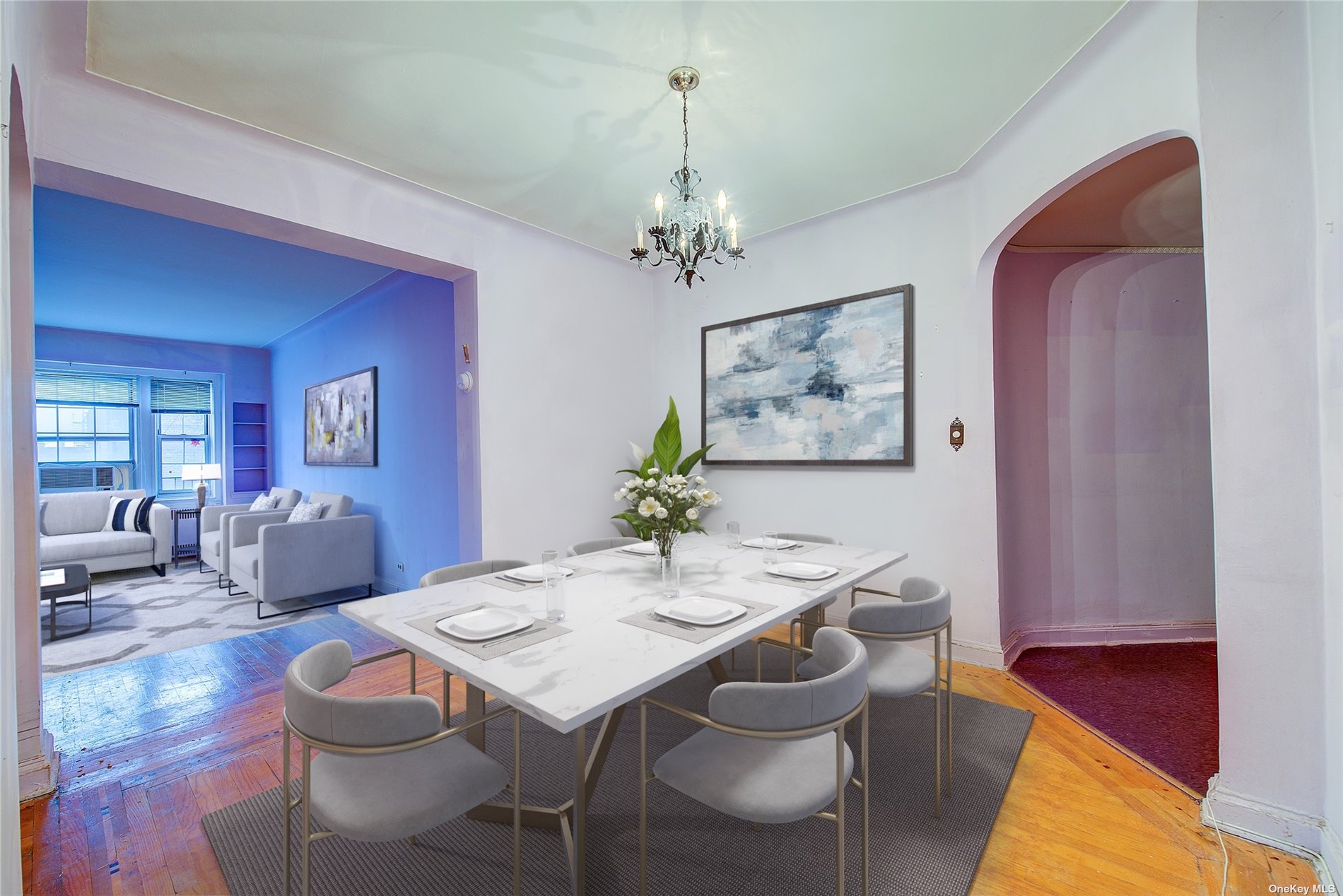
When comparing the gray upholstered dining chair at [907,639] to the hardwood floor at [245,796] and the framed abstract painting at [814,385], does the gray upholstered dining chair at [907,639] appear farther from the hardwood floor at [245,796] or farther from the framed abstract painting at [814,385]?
the framed abstract painting at [814,385]

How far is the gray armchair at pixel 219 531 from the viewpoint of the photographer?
16.4ft

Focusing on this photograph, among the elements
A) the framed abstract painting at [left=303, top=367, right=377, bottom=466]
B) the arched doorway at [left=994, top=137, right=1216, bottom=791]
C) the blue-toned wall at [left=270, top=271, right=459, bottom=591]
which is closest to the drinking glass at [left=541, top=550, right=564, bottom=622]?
the blue-toned wall at [left=270, top=271, right=459, bottom=591]

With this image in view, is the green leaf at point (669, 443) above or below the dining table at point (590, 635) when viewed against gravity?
above

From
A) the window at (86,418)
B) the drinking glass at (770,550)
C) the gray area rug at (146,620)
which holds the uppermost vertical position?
the window at (86,418)

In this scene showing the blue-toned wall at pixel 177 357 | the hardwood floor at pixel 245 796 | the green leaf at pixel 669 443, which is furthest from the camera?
the blue-toned wall at pixel 177 357

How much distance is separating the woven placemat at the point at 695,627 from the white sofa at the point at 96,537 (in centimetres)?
630

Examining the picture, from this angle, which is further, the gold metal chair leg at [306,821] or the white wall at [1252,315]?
the white wall at [1252,315]

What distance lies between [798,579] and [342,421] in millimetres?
5045

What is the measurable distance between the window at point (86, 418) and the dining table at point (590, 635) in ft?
24.6

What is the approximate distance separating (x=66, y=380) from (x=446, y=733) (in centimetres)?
840

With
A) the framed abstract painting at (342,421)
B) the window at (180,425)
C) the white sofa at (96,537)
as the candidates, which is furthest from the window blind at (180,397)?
the framed abstract painting at (342,421)

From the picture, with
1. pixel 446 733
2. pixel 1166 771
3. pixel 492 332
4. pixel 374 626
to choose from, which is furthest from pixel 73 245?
pixel 1166 771

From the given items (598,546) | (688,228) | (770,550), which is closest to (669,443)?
(598,546)

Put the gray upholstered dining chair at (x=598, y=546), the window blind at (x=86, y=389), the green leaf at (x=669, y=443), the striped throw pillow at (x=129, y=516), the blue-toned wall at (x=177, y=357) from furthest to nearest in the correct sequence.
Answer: the window blind at (x=86, y=389), the blue-toned wall at (x=177, y=357), the striped throw pillow at (x=129, y=516), the green leaf at (x=669, y=443), the gray upholstered dining chair at (x=598, y=546)
